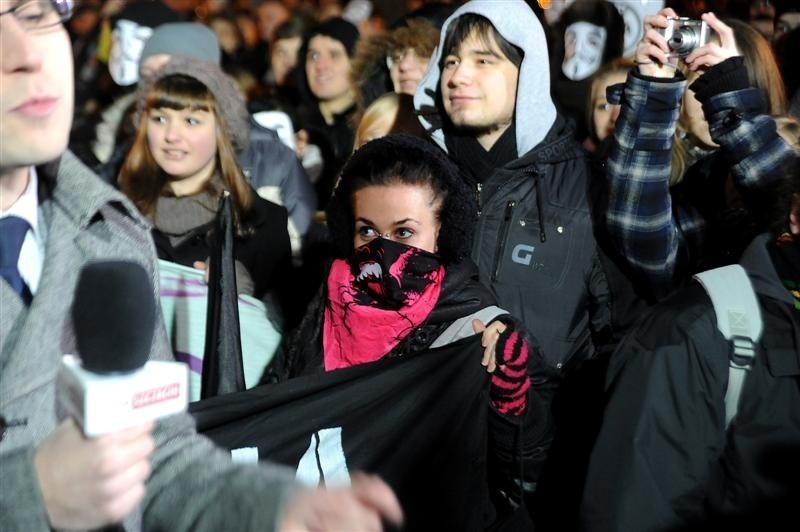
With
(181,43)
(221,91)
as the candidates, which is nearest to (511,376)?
(221,91)

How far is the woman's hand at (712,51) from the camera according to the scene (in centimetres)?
363

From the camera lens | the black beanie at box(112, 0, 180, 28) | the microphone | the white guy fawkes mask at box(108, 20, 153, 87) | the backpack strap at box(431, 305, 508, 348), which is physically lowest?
the white guy fawkes mask at box(108, 20, 153, 87)

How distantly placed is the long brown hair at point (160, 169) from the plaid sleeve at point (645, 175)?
1796 millimetres

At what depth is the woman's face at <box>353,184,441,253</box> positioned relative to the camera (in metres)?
3.58

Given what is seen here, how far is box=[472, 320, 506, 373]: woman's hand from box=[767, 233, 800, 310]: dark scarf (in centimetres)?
84

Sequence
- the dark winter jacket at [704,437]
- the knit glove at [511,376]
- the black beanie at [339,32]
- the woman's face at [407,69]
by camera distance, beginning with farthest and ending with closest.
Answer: the black beanie at [339,32], the woman's face at [407,69], the knit glove at [511,376], the dark winter jacket at [704,437]

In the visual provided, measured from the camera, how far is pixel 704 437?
2879mm

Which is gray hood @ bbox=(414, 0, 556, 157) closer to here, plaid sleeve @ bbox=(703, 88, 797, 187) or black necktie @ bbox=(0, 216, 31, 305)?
plaid sleeve @ bbox=(703, 88, 797, 187)

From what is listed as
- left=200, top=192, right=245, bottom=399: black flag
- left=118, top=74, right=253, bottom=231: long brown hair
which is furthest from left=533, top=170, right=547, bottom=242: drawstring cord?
left=118, top=74, right=253, bottom=231: long brown hair

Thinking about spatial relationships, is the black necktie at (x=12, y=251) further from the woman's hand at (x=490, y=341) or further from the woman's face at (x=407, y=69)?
the woman's face at (x=407, y=69)

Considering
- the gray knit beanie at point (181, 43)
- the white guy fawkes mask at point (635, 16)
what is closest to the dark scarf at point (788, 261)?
the white guy fawkes mask at point (635, 16)

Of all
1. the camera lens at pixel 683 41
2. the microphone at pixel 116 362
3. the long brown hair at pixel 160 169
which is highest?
the camera lens at pixel 683 41

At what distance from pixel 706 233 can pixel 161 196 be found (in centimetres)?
242

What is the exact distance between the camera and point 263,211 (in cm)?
482
